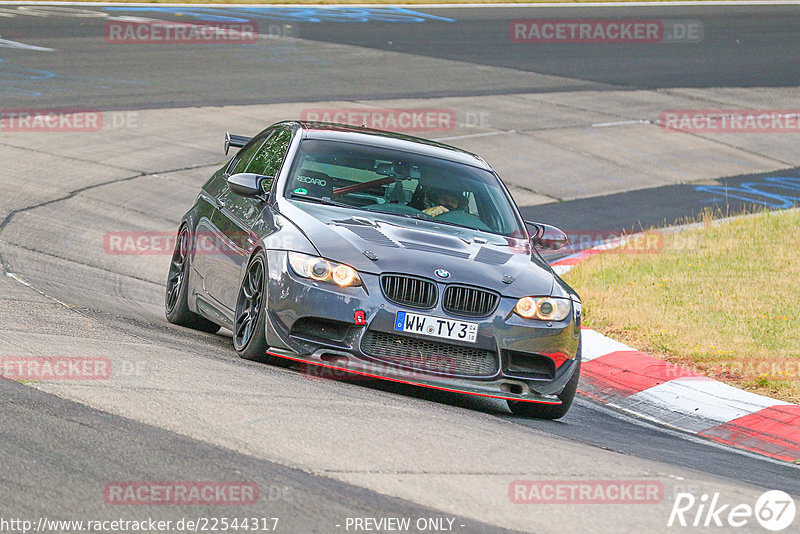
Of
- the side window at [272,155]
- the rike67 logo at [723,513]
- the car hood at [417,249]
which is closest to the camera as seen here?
the rike67 logo at [723,513]

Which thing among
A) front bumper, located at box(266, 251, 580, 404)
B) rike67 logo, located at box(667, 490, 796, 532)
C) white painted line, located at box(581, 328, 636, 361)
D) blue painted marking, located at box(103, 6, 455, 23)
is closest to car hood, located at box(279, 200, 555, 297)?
front bumper, located at box(266, 251, 580, 404)

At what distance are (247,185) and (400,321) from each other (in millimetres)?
1719

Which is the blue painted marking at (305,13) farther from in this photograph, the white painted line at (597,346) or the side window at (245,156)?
the white painted line at (597,346)

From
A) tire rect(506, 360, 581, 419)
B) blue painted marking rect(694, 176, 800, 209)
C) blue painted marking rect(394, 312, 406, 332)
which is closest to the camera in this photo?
blue painted marking rect(394, 312, 406, 332)

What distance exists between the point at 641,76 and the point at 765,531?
23240 mm

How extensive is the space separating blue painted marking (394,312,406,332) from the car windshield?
4.19 ft

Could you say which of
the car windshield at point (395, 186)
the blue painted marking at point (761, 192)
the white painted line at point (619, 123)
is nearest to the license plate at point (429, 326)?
the car windshield at point (395, 186)

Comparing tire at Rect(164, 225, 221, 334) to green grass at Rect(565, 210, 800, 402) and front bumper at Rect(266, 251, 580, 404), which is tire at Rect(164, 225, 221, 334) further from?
green grass at Rect(565, 210, 800, 402)

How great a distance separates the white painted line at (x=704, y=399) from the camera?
8289 millimetres

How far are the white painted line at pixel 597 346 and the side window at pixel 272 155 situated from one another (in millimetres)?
2909

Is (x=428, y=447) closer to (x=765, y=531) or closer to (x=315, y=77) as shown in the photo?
(x=765, y=531)

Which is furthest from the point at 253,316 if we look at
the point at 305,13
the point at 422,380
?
the point at 305,13

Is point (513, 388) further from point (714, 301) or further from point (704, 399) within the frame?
point (714, 301)

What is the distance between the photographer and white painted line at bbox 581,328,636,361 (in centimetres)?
959
